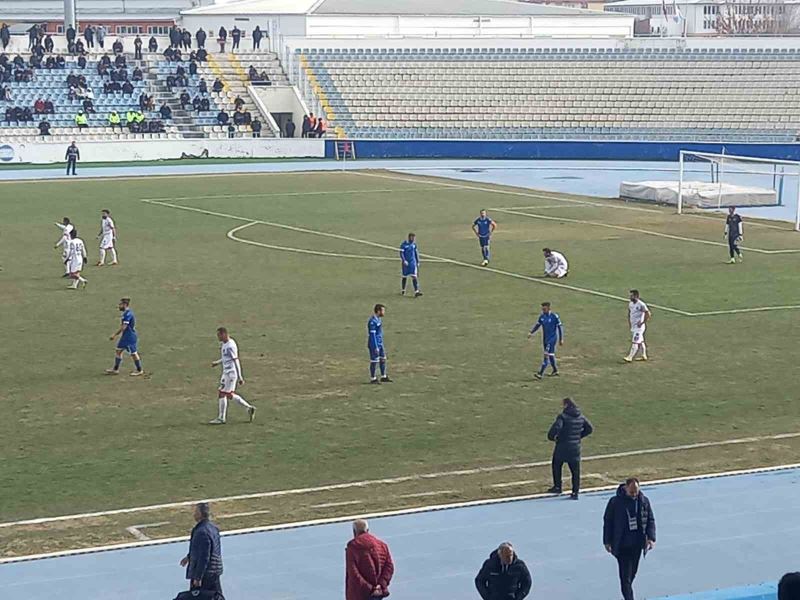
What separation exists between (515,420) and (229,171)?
1745 inches

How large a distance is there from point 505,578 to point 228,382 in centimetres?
972

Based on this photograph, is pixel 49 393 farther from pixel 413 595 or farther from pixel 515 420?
pixel 413 595

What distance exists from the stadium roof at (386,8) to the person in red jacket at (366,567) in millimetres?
76975

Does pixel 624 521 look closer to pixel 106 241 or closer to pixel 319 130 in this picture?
pixel 106 241

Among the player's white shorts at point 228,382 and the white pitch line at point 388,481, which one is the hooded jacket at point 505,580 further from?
the player's white shorts at point 228,382

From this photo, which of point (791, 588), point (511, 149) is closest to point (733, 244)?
point (791, 588)

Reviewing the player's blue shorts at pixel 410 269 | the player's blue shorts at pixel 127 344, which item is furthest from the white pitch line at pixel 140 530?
the player's blue shorts at pixel 410 269

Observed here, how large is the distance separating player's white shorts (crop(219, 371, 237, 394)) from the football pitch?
0.51 m

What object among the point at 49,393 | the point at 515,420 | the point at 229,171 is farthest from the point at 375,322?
the point at 229,171

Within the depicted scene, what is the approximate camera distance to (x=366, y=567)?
12500 millimetres

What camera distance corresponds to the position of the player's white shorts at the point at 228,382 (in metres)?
21.2

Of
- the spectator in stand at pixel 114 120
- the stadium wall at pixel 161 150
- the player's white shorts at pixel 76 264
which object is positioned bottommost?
the player's white shorts at pixel 76 264

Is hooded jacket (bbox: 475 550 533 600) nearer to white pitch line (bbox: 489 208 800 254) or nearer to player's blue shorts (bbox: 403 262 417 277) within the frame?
player's blue shorts (bbox: 403 262 417 277)

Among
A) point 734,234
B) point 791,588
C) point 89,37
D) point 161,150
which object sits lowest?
point 734,234
